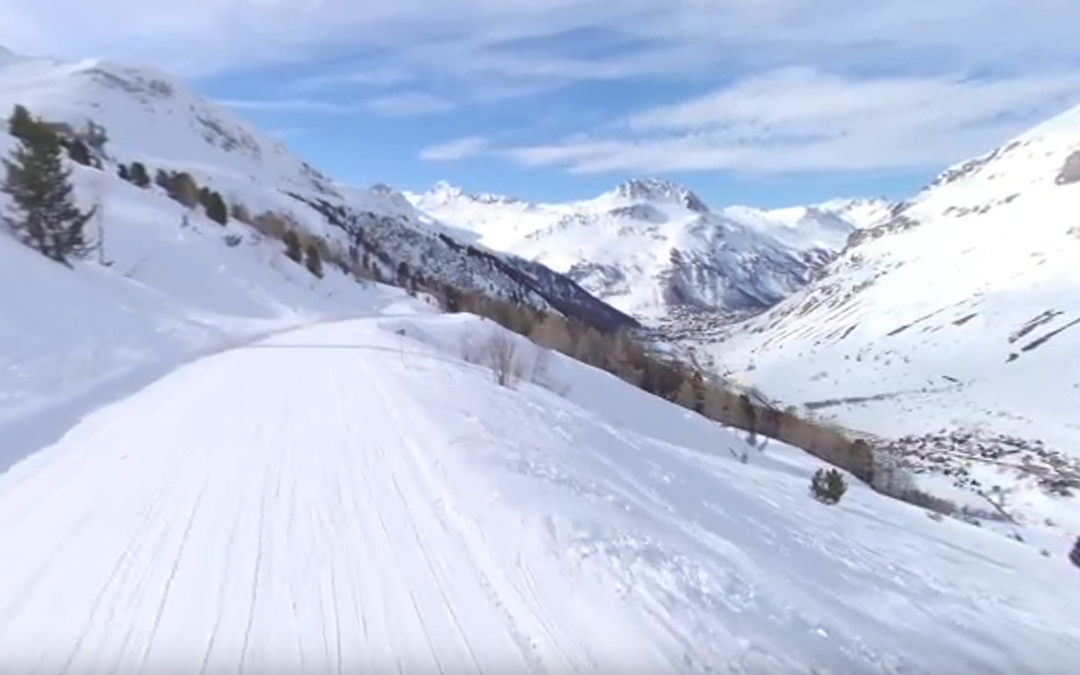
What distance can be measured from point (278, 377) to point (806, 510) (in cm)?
1171

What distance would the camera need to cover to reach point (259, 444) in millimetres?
11867

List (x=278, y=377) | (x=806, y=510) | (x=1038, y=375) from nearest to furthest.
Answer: (x=806, y=510), (x=278, y=377), (x=1038, y=375)

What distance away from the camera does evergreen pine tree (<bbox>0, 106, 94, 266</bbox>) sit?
30.7 metres

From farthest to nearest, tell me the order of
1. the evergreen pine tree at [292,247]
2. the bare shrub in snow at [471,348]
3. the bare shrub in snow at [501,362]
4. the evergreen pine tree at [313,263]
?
1. the evergreen pine tree at [292,247]
2. the evergreen pine tree at [313,263]
3. the bare shrub in snow at [471,348]
4. the bare shrub in snow at [501,362]

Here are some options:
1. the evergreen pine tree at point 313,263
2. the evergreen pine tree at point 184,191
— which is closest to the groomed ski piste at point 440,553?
the evergreen pine tree at point 313,263

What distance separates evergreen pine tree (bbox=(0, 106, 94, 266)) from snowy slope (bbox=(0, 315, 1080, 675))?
20111 millimetres

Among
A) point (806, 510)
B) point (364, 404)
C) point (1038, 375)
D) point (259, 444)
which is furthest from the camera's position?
point (1038, 375)

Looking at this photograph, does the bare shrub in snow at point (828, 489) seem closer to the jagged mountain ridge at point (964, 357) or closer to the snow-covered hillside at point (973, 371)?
the snow-covered hillside at point (973, 371)

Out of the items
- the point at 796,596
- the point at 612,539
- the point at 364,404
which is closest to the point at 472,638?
the point at 612,539

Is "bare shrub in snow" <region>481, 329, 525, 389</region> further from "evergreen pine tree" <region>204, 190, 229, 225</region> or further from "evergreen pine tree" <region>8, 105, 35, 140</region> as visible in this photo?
"evergreen pine tree" <region>204, 190, 229, 225</region>

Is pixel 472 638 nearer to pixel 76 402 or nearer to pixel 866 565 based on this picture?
pixel 866 565

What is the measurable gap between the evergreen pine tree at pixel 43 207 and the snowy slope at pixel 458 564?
66.0ft

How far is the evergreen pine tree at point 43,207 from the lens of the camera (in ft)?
101

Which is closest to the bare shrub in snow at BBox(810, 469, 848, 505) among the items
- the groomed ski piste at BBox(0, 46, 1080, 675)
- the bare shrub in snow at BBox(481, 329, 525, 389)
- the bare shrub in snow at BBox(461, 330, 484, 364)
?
the groomed ski piste at BBox(0, 46, 1080, 675)
